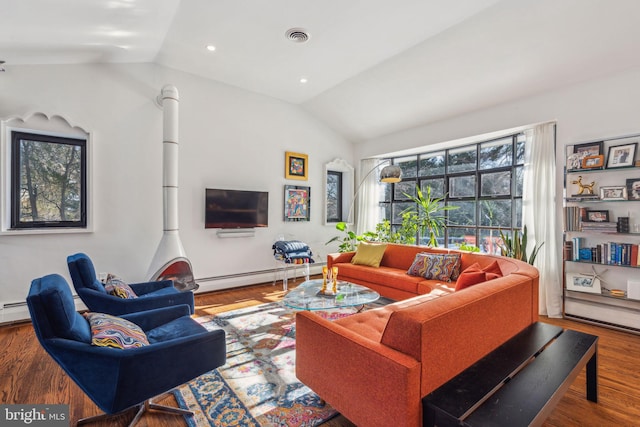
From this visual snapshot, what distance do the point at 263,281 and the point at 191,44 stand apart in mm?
3716

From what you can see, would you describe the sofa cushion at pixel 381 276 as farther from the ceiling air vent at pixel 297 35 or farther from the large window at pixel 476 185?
the ceiling air vent at pixel 297 35

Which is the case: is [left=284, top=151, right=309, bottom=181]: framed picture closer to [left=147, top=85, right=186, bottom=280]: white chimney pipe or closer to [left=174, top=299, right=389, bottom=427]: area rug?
[left=147, top=85, right=186, bottom=280]: white chimney pipe

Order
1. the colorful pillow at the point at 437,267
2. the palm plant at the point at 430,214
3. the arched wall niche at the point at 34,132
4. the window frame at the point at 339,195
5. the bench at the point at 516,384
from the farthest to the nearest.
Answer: the window frame at the point at 339,195 → the palm plant at the point at 430,214 → the colorful pillow at the point at 437,267 → the arched wall niche at the point at 34,132 → the bench at the point at 516,384

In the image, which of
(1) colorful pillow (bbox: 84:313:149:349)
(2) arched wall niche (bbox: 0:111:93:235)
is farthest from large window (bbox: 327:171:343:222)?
(1) colorful pillow (bbox: 84:313:149:349)

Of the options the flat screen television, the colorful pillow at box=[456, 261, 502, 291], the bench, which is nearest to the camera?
the bench

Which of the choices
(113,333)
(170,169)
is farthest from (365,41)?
(113,333)

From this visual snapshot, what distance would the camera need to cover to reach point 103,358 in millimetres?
1446

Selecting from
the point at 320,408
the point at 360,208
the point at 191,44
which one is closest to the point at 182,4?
the point at 191,44

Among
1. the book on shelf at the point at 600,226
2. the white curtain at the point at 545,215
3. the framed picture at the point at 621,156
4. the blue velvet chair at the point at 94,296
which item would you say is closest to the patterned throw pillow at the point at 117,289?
the blue velvet chair at the point at 94,296

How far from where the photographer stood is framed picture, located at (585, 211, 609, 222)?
3.31 m

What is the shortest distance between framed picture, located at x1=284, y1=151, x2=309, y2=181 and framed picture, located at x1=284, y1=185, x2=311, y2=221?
21 cm

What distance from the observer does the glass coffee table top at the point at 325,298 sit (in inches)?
107

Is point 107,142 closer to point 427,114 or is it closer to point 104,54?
point 104,54

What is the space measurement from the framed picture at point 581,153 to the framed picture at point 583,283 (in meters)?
1.28
